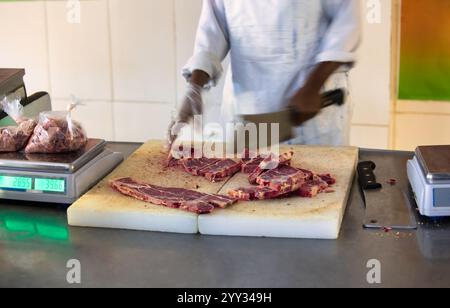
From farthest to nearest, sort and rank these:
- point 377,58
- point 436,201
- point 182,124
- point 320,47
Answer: point 377,58
point 320,47
point 182,124
point 436,201

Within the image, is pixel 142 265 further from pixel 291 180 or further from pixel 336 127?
pixel 336 127

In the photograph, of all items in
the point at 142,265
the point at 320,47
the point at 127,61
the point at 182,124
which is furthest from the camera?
the point at 127,61

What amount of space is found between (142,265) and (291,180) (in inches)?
13.8

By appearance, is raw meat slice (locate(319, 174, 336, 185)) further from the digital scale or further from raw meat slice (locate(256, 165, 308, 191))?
the digital scale

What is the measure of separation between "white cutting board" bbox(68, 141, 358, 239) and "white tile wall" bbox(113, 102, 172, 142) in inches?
39.3

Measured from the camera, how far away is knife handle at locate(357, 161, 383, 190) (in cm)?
141

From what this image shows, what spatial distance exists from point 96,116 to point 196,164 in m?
1.11

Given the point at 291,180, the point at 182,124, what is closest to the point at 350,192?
the point at 291,180

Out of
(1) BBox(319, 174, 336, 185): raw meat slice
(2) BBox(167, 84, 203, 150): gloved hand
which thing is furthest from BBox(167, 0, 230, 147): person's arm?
(1) BBox(319, 174, 336, 185): raw meat slice

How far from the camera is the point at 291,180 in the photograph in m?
1.31

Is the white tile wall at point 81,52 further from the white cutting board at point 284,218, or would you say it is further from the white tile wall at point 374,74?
the white cutting board at point 284,218

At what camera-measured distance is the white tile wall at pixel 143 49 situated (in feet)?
7.63

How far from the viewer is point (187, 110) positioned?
1690 millimetres

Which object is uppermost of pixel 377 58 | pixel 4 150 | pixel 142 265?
→ pixel 377 58
